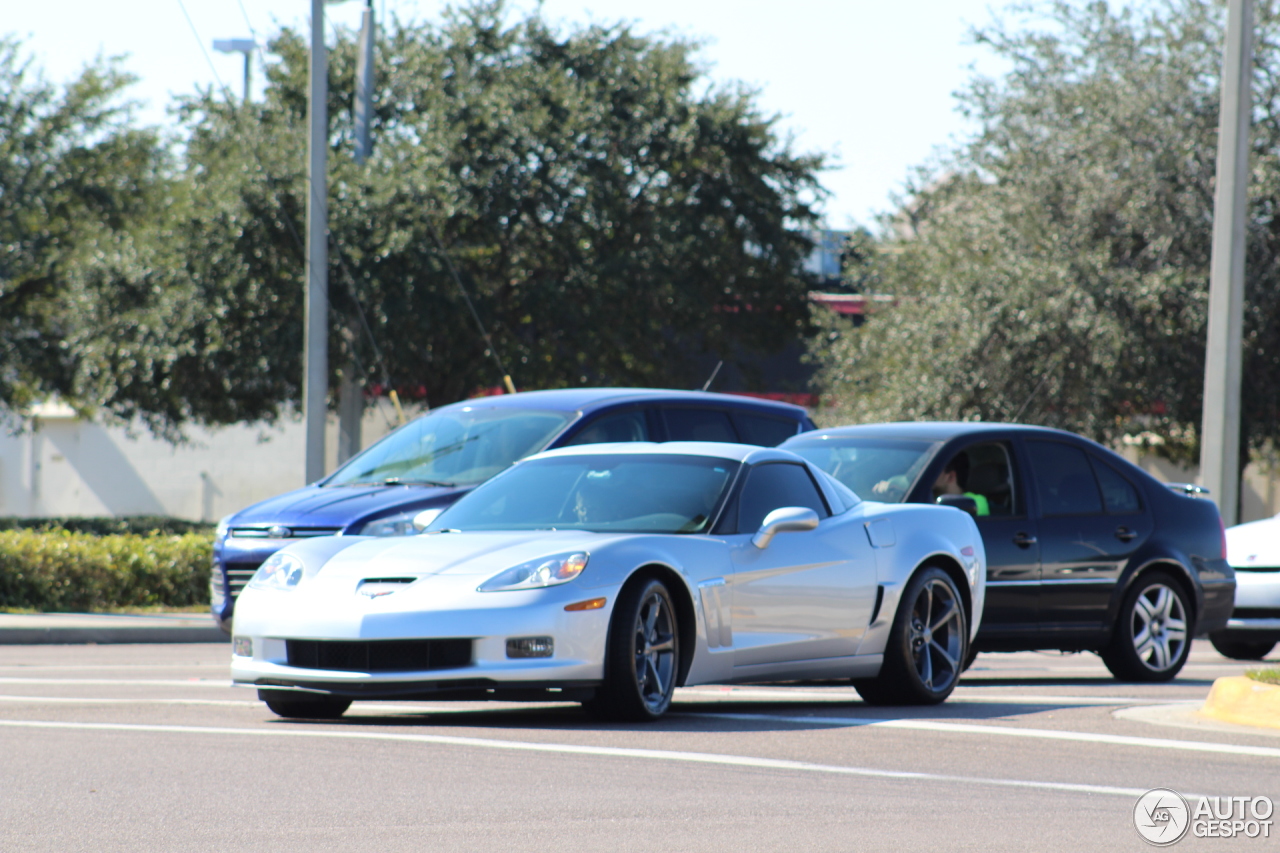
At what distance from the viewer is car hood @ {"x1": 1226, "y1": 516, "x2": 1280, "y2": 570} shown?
14.8 meters

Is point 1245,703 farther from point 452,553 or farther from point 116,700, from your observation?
point 116,700

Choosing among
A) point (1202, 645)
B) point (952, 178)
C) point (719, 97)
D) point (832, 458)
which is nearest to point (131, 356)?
point (719, 97)

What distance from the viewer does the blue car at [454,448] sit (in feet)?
42.9

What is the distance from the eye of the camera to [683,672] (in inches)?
350

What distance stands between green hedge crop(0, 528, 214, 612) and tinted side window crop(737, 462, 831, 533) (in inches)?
401

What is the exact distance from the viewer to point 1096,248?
26.1 metres

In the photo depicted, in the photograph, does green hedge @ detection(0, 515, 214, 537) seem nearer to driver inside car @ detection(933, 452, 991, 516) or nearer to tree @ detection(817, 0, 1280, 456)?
tree @ detection(817, 0, 1280, 456)

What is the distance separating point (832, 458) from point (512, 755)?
4883 millimetres

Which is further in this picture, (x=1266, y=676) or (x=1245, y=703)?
(x=1266, y=676)

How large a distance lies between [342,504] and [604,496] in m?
4.12

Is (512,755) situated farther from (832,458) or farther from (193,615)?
(193,615)

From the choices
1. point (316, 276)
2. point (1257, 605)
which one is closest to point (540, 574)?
point (1257, 605)

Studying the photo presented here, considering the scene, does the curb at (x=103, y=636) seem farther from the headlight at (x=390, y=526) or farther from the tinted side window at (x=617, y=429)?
the tinted side window at (x=617, y=429)

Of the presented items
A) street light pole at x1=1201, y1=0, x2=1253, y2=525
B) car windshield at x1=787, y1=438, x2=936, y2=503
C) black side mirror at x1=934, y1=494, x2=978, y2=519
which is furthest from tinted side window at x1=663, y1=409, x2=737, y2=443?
street light pole at x1=1201, y1=0, x2=1253, y2=525
